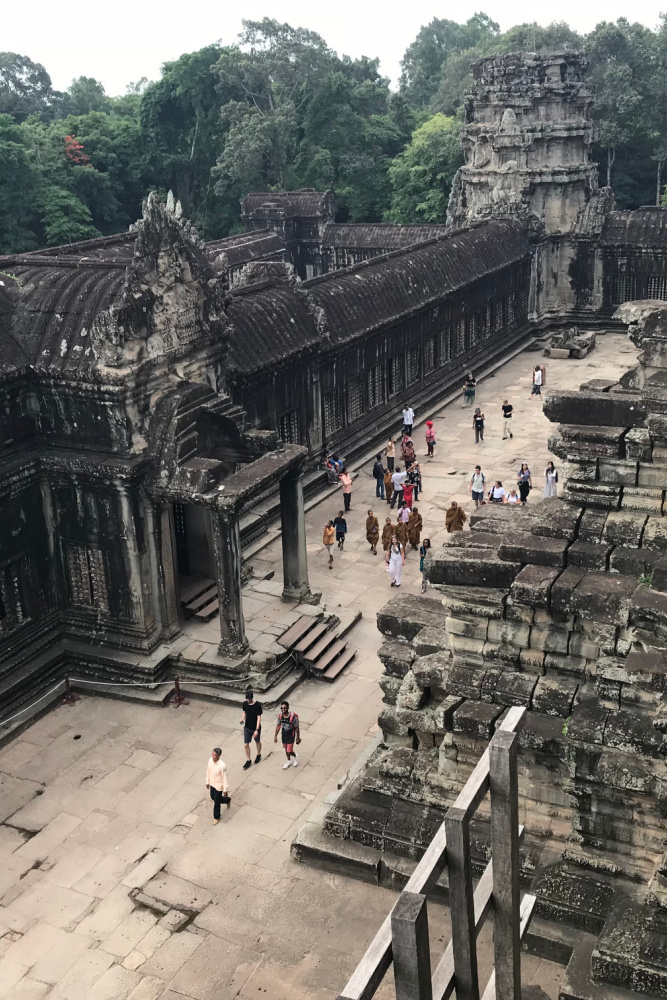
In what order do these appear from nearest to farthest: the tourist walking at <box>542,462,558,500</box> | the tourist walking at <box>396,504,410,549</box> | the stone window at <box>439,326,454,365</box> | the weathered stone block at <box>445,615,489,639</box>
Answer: the weathered stone block at <box>445,615,489,639</box>
the tourist walking at <box>396,504,410,549</box>
the tourist walking at <box>542,462,558,500</box>
the stone window at <box>439,326,454,365</box>

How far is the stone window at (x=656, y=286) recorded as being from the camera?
43938 millimetres

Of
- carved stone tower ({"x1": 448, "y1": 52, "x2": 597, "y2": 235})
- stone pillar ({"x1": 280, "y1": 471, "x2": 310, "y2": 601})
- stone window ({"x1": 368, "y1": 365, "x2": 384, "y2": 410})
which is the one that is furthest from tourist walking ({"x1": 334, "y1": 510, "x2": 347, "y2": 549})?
carved stone tower ({"x1": 448, "y1": 52, "x2": 597, "y2": 235})

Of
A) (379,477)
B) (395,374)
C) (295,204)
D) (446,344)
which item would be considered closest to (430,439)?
(395,374)

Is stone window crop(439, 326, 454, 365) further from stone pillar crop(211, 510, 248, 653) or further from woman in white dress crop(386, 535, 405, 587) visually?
stone pillar crop(211, 510, 248, 653)

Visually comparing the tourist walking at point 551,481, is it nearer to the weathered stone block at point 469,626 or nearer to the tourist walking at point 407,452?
the tourist walking at point 407,452

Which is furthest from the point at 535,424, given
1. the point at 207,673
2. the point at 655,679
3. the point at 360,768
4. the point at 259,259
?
the point at 655,679

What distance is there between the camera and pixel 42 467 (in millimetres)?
18531

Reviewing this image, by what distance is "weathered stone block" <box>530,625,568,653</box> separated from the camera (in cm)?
1225

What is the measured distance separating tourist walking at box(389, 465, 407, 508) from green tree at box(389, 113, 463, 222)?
33674 millimetres

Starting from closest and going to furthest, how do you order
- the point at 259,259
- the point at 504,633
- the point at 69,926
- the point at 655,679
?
the point at 655,679 → the point at 504,633 → the point at 69,926 → the point at 259,259

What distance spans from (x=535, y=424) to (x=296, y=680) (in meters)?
17.2

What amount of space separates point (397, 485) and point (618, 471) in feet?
47.3

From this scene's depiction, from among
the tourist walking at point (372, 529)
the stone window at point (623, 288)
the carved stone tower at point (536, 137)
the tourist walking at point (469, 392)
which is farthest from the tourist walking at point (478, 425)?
the carved stone tower at point (536, 137)

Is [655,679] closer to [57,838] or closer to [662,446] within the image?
[662,446]
